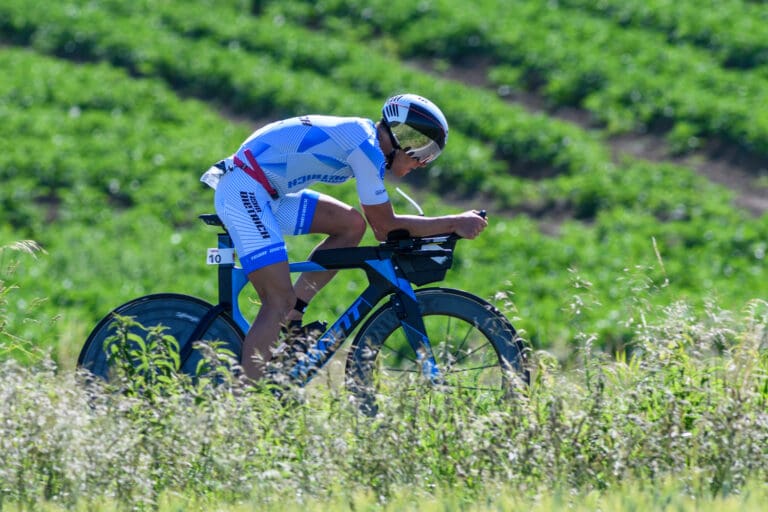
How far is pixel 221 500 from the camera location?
509cm

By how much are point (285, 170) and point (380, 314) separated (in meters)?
0.92

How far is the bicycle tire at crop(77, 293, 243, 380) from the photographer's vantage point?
6527mm

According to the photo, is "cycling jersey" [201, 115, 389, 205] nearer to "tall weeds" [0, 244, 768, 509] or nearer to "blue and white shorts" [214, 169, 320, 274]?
"blue and white shorts" [214, 169, 320, 274]

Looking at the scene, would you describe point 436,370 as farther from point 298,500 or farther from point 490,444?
point 298,500

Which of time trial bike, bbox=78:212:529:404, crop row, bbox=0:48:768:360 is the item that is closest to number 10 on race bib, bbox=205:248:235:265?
time trial bike, bbox=78:212:529:404

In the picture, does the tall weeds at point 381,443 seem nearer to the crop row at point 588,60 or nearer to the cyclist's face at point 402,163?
the cyclist's face at point 402,163

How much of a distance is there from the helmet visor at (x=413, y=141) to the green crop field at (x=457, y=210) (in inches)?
36.3

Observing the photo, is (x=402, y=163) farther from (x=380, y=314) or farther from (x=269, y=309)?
(x=269, y=309)

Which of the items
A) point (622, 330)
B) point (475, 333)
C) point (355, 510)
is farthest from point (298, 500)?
point (622, 330)

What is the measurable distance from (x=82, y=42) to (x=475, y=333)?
17.9m

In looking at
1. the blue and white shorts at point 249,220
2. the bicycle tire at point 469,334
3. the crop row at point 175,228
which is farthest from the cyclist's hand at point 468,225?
the crop row at point 175,228

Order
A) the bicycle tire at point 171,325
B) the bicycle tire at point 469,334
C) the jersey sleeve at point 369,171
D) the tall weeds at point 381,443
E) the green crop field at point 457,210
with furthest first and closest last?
the bicycle tire at point 171,325
the bicycle tire at point 469,334
the jersey sleeve at point 369,171
the green crop field at point 457,210
the tall weeds at point 381,443

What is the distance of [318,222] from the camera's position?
6531mm

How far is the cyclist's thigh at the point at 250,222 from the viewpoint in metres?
6.14
